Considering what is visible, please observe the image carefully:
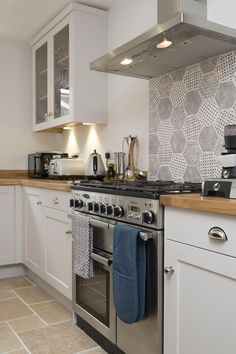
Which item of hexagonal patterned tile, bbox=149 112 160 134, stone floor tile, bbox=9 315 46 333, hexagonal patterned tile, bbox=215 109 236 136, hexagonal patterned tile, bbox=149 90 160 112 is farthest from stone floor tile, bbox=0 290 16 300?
hexagonal patterned tile, bbox=215 109 236 136

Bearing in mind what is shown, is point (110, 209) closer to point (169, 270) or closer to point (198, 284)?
point (169, 270)

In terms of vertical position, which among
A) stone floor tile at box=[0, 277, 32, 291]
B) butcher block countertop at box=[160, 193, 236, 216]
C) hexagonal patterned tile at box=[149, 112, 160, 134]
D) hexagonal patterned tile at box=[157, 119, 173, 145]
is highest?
hexagonal patterned tile at box=[149, 112, 160, 134]

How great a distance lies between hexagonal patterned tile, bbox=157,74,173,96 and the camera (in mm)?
2365

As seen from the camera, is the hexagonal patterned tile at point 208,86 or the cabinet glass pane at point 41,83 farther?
the cabinet glass pane at point 41,83

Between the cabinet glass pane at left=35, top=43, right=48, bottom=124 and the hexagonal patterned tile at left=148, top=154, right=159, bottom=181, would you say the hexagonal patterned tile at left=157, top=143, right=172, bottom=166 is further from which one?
the cabinet glass pane at left=35, top=43, right=48, bottom=124

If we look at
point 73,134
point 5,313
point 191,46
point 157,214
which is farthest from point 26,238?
point 191,46

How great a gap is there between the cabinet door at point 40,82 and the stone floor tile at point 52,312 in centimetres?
170

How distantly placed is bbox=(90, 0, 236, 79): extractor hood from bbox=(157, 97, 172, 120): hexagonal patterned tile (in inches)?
7.2

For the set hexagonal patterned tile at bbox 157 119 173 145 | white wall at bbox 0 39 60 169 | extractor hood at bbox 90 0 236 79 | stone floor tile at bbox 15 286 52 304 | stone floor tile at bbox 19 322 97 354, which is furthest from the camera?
white wall at bbox 0 39 60 169

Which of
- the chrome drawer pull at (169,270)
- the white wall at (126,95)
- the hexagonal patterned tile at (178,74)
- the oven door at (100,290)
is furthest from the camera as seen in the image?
the white wall at (126,95)

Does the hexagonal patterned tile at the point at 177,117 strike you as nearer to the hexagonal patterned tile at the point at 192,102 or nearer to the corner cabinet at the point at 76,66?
the hexagonal patterned tile at the point at 192,102

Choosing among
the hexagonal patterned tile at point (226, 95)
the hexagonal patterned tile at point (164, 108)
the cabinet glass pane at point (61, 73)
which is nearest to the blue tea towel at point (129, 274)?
the hexagonal patterned tile at point (226, 95)

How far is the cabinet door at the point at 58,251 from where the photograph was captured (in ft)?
7.98

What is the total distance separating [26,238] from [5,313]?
837 mm
